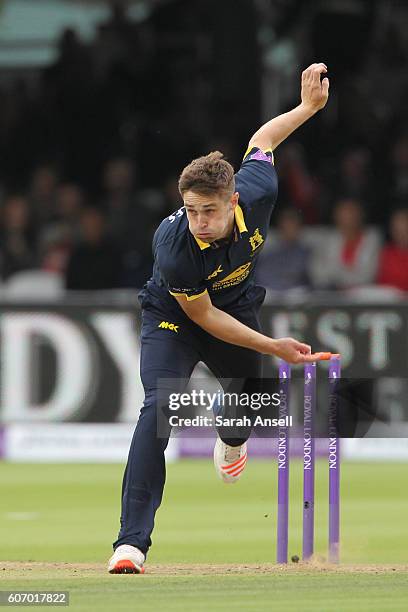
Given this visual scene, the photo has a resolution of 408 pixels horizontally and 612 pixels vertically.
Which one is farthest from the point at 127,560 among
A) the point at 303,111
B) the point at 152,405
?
A: the point at 303,111

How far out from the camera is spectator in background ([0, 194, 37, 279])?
1252cm

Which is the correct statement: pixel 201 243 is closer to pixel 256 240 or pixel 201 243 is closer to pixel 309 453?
pixel 256 240

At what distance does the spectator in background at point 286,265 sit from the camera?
11.8 m

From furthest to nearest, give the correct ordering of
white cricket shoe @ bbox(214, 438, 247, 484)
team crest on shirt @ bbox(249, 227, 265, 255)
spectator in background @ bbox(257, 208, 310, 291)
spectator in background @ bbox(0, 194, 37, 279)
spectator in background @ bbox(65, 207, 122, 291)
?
→ spectator in background @ bbox(0, 194, 37, 279), spectator in background @ bbox(65, 207, 122, 291), spectator in background @ bbox(257, 208, 310, 291), white cricket shoe @ bbox(214, 438, 247, 484), team crest on shirt @ bbox(249, 227, 265, 255)

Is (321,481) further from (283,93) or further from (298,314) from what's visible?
(283,93)

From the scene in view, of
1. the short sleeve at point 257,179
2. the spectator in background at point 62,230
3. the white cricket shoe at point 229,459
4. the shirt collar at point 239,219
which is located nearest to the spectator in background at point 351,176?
the spectator in background at point 62,230

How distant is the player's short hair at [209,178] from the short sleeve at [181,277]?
0.29 metres

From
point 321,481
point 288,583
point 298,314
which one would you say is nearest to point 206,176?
point 288,583

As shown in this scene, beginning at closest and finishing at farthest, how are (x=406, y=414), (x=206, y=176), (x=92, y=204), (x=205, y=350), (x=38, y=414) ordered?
(x=206, y=176), (x=205, y=350), (x=406, y=414), (x=38, y=414), (x=92, y=204)

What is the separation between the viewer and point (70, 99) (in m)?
13.3

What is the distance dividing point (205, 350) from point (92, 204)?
7.09 m

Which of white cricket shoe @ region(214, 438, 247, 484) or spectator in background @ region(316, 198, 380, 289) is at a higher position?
spectator in background @ region(316, 198, 380, 289)

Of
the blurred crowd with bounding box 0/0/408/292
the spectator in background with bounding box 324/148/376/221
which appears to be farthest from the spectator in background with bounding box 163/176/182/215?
the spectator in background with bounding box 324/148/376/221

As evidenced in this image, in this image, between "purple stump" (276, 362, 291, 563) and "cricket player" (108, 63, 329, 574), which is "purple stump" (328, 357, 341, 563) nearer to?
"purple stump" (276, 362, 291, 563)
